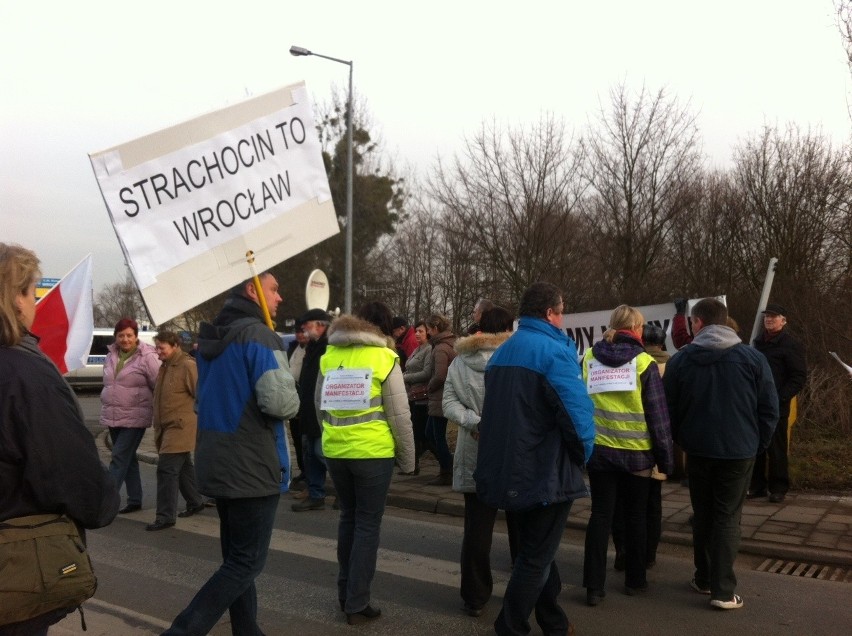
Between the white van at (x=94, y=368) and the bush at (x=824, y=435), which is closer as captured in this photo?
the bush at (x=824, y=435)

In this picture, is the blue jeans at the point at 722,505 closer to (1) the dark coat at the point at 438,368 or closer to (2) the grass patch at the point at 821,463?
(2) the grass patch at the point at 821,463

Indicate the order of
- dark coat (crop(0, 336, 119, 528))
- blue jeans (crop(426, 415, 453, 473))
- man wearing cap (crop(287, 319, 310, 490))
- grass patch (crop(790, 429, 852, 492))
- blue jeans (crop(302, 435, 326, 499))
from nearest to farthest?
dark coat (crop(0, 336, 119, 528)), grass patch (crop(790, 429, 852, 492)), blue jeans (crop(302, 435, 326, 499)), man wearing cap (crop(287, 319, 310, 490)), blue jeans (crop(426, 415, 453, 473))

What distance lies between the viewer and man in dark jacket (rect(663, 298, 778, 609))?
5.11m

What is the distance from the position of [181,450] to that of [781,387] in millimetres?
5761

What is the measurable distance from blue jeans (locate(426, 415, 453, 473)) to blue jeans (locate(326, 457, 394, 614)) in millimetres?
4305

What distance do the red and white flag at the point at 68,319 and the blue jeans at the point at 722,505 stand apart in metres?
4.64

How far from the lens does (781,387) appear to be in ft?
25.5

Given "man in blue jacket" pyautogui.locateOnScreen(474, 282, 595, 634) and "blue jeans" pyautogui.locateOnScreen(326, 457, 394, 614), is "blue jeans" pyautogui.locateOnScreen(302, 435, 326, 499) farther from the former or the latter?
"man in blue jacket" pyautogui.locateOnScreen(474, 282, 595, 634)

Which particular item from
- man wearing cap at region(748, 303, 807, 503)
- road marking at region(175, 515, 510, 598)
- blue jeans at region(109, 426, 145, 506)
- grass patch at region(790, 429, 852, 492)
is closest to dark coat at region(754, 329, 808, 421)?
man wearing cap at region(748, 303, 807, 503)

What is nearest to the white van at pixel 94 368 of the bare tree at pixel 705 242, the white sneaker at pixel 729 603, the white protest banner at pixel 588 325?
the bare tree at pixel 705 242

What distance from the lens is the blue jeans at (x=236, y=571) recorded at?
395 cm

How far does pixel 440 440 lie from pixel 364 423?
4585 mm

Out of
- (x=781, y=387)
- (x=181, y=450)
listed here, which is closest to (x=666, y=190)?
(x=781, y=387)

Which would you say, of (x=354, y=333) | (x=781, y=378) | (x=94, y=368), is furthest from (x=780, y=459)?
(x=94, y=368)
